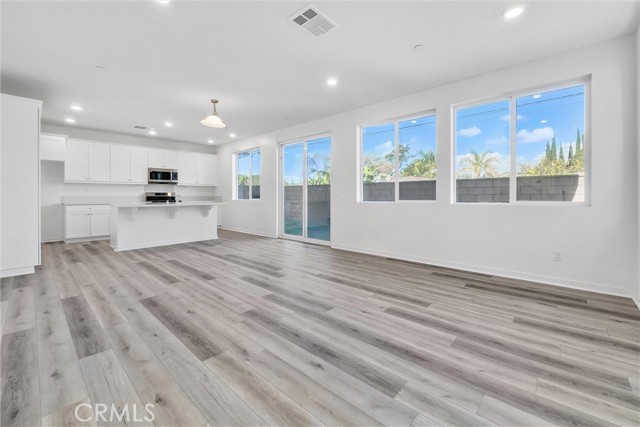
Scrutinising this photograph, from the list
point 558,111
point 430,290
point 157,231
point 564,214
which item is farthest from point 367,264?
point 157,231

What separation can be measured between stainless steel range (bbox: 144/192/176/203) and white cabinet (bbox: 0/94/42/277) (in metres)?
3.81

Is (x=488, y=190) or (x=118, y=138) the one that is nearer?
(x=488, y=190)

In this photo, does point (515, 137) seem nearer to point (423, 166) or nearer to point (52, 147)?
point (423, 166)

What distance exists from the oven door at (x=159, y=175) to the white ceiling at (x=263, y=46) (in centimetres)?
285

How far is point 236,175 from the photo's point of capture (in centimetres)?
874

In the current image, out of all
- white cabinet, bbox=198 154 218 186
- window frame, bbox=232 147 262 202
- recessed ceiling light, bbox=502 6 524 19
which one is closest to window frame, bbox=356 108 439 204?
recessed ceiling light, bbox=502 6 524 19

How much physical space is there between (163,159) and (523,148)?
336 inches

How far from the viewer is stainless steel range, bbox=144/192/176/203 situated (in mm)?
7569

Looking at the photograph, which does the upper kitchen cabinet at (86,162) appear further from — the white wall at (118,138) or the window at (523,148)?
the window at (523,148)

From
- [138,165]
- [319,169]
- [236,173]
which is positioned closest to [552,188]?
[319,169]

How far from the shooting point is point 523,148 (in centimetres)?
366

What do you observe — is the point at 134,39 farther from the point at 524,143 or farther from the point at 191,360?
the point at 524,143

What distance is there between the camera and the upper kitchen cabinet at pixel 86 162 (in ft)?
20.8

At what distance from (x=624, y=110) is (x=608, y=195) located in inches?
36.5
